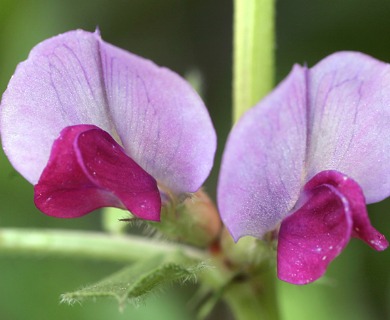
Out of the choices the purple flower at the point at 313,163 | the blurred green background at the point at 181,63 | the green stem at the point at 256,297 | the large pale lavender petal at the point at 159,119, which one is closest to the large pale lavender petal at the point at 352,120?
the purple flower at the point at 313,163

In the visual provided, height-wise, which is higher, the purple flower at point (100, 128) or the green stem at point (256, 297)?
the purple flower at point (100, 128)

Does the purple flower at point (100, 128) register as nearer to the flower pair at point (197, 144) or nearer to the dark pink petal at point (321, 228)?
the flower pair at point (197, 144)

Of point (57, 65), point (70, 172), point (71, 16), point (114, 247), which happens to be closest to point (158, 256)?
point (114, 247)

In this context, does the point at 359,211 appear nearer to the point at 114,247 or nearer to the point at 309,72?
the point at 309,72

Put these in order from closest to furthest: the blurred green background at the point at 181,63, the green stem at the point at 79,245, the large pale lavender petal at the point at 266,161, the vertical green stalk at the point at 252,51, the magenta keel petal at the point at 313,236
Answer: the large pale lavender petal at the point at 266,161 → the magenta keel petal at the point at 313,236 → the vertical green stalk at the point at 252,51 → the green stem at the point at 79,245 → the blurred green background at the point at 181,63

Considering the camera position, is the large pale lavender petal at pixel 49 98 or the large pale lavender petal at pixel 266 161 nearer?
the large pale lavender petal at pixel 266 161

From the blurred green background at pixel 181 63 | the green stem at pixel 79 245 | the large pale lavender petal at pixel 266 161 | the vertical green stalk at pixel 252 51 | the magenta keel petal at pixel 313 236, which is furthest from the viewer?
the blurred green background at pixel 181 63

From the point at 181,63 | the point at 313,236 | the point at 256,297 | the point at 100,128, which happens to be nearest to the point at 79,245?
the point at 256,297
